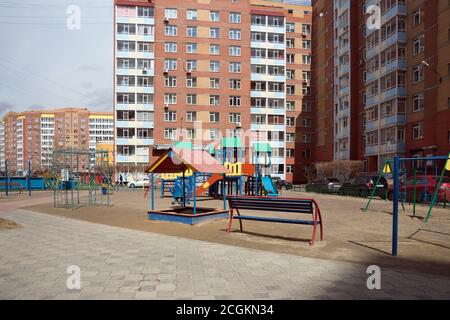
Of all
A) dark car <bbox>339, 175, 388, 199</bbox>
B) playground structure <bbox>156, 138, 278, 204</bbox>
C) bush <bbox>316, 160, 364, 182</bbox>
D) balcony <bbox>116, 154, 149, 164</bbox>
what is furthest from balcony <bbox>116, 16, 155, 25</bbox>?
dark car <bbox>339, 175, 388, 199</bbox>

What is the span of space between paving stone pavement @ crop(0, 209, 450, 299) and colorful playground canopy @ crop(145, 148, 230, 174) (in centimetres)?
333

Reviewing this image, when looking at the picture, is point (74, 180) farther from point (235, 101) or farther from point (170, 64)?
point (235, 101)

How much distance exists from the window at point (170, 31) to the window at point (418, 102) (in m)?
34.0

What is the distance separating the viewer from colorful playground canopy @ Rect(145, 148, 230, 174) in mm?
11329

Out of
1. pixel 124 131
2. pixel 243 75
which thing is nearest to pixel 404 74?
pixel 243 75

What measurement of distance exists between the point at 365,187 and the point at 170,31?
40.8 metres

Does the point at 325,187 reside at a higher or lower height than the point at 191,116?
lower

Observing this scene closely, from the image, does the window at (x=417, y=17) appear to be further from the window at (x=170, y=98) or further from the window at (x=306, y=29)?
the window at (x=170, y=98)

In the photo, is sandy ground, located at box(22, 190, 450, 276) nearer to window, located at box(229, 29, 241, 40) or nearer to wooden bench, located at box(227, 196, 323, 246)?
wooden bench, located at box(227, 196, 323, 246)

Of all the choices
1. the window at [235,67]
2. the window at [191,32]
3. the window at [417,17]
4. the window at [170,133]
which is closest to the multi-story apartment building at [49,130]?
the window at [170,133]

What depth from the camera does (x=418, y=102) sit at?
3666 cm

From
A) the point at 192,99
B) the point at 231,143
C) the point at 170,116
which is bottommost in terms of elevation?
the point at 231,143

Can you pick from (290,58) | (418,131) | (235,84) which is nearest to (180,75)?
(235,84)
